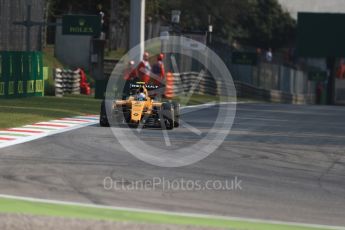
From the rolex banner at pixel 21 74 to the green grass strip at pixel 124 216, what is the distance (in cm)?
1744

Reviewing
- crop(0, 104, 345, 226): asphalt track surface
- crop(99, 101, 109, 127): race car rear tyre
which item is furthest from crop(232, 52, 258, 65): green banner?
crop(99, 101, 109, 127): race car rear tyre

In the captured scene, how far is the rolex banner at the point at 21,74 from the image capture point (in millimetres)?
27297

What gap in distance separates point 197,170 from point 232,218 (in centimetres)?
382

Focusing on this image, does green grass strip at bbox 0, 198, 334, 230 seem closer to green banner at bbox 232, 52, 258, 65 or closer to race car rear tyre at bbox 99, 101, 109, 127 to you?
race car rear tyre at bbox 99, 101, 109, 127

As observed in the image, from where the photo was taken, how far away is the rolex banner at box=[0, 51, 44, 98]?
27297mm

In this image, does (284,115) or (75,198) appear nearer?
(75,198)

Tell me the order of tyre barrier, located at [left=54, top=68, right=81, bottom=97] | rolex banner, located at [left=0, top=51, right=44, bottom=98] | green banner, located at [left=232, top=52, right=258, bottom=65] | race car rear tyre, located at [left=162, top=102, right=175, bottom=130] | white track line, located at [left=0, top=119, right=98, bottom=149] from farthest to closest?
green banner, located at [left=232, top=52, right=258, bottom=65], tyre barrier, located at [left=54, top=68, right=81, bottom=97], rolex banner, located at [left=0, top=51, right=44, bottom=98], race car rear tyre, located at [left=162, top=102, right=175, bottom=130], white track line, located at [left=0, top=119, right=98, bottom=149]

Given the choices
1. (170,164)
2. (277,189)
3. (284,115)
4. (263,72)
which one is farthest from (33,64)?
(263,72)

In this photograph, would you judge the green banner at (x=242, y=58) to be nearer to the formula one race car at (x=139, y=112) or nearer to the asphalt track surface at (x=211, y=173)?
the asphalt track surface at (x=211, y=173)

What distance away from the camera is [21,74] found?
28.7 metres

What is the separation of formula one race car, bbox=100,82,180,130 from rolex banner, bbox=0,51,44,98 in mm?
7558

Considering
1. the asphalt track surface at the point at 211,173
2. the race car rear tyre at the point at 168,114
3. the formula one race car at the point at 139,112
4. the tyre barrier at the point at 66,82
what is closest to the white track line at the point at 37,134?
the asphalt track surface at the point at 211,173

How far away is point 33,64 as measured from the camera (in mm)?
29922

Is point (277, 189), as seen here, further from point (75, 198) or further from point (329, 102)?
point (329, 102)
